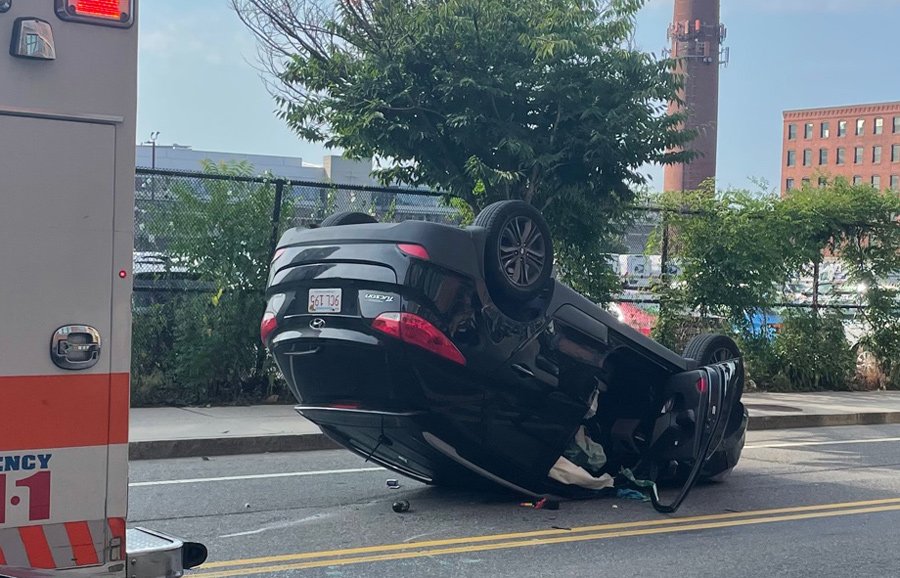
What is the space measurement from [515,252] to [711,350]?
236 cm

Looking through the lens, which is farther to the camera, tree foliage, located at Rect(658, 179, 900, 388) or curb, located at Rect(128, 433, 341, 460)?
tree foliage, located at Rect(658, 179, 900, 388)

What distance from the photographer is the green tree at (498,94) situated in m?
11.9

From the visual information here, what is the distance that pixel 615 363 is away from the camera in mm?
8180

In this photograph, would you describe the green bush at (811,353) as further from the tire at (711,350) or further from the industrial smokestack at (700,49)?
the industrial smokestack at (700,49)

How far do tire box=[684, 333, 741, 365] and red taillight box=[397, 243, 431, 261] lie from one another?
2.84 metres

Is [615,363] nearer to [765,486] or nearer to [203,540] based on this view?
[765,486]

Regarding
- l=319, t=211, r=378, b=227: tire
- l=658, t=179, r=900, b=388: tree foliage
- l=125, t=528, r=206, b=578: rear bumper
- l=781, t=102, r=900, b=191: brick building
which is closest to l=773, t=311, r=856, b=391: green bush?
l=658, t=179, r=900, b=388: tree foliage

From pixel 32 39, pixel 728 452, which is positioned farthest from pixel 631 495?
pixel 32 39

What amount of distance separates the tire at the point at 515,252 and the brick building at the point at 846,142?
115 m

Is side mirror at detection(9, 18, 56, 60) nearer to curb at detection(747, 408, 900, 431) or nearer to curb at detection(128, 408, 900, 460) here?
curb at detection(128, 408, 900, 460)

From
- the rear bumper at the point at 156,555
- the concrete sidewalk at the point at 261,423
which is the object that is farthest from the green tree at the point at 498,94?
the rear bumper at the point at 156,555

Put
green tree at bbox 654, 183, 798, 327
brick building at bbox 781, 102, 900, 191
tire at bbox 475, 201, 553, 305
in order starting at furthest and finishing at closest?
brick building at bbox 781, 102, 900, 191
green tree at bbox 654, 183, 798, 327
tire at bbox 475, 201, 553, 305

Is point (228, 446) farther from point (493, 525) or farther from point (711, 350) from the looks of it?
point (711, 350)

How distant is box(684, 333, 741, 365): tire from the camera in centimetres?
876
